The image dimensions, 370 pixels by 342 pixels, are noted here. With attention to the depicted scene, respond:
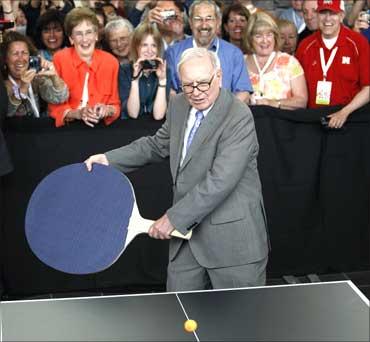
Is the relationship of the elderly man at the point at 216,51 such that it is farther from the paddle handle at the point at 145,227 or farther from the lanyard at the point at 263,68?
the paddle handle at the point at 145,227

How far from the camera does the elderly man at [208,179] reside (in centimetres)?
449

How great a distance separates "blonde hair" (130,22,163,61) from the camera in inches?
258

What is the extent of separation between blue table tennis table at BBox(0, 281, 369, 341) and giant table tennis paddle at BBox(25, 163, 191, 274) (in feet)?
1.40

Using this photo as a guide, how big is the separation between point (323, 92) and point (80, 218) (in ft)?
9.50

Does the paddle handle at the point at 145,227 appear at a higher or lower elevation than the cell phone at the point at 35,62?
lower

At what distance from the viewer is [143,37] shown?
258 inches

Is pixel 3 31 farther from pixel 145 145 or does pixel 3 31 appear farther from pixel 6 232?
pixel 145 145

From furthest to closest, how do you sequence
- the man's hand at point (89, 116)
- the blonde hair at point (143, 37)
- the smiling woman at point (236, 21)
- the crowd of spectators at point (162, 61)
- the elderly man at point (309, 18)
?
the elderly man at point (309, 18), the smiling woman at point (236, 21), the blonde hair at point (143, 37), the crowd of spectators at point (162, 61), the man's hand at point (89, 116)

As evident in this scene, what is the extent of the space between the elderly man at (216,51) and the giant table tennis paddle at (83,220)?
2167mm

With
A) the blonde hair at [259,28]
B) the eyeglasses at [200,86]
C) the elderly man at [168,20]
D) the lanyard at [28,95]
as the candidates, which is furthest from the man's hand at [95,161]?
the elderly man at [168,20]

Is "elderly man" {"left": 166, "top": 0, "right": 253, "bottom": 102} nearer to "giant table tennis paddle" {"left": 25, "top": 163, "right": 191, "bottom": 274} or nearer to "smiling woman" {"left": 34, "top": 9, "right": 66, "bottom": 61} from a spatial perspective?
"smiling woman" {"left": 34, "top": 9, "right": 66, "bottom": 61}

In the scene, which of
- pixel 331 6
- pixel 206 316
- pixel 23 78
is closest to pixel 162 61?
pixel 23 78

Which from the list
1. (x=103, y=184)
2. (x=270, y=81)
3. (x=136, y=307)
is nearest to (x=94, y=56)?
(x=270, y=81)

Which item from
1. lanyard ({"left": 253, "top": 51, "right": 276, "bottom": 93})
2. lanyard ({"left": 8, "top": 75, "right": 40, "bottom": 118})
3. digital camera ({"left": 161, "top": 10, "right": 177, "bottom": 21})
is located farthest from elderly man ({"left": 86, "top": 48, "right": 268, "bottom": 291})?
digital camera ({"left": 161, "top": 10, "right": 177, "bottom": 21})
